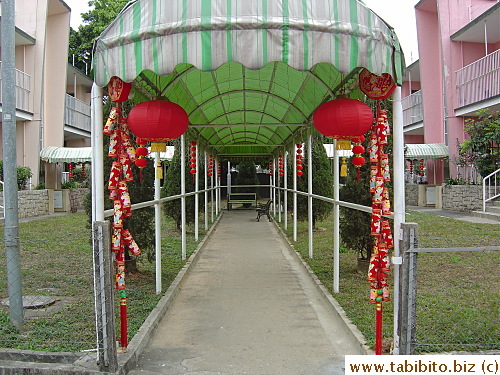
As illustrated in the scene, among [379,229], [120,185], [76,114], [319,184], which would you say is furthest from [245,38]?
[76,114]

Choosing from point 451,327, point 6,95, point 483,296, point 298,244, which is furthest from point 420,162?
point 6,95

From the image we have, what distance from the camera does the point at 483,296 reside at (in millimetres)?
6039

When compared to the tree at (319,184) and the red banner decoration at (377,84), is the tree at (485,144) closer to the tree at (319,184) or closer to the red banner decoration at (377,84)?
the tree at (319,184)

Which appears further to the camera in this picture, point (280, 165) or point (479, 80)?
point (479, 80)

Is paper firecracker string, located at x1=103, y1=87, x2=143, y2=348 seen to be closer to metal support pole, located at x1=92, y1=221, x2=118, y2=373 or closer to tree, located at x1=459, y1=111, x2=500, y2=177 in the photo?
metal support pole, located at x1=92, y1=221, x2=118, y2=373

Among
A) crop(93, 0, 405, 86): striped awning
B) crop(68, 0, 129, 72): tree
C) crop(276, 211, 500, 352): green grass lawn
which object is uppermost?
crop(68, 0, 129, 72): tree

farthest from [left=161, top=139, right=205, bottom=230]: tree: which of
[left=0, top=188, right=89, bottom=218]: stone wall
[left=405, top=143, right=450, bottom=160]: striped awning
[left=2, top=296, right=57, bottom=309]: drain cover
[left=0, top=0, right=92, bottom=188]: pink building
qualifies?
[left=405, top=143, right=450, bottom=160]: striped awning

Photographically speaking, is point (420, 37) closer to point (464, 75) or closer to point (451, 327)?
point (464, 75)

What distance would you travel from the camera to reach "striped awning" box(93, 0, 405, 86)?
3.54m

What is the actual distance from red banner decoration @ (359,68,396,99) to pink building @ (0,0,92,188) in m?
16.0

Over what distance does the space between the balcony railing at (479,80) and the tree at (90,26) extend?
20828 millimetres

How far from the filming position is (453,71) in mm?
18781

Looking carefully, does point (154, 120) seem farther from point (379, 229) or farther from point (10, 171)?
point (379, 229)

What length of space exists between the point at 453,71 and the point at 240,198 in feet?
39.5
